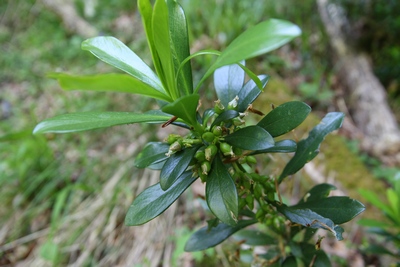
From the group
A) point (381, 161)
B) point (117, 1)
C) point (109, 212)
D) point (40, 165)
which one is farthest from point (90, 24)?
point (381, 161)

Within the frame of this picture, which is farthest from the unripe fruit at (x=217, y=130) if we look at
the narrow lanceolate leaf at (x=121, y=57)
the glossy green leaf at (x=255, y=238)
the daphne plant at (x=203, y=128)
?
the glossy green leaf at (x=255, y=238)

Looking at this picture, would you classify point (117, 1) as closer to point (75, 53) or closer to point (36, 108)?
point (75, 53)

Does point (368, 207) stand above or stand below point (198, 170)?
below

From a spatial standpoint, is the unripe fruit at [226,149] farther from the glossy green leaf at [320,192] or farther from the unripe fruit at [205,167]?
the glossy green leaf at [320,192]

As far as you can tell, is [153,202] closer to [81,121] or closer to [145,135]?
[81,121]

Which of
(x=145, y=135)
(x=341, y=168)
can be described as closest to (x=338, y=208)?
(x=341, y=168)

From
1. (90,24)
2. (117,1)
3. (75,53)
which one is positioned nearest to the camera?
(75,53)

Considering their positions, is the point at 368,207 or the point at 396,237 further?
the point at 368,207
